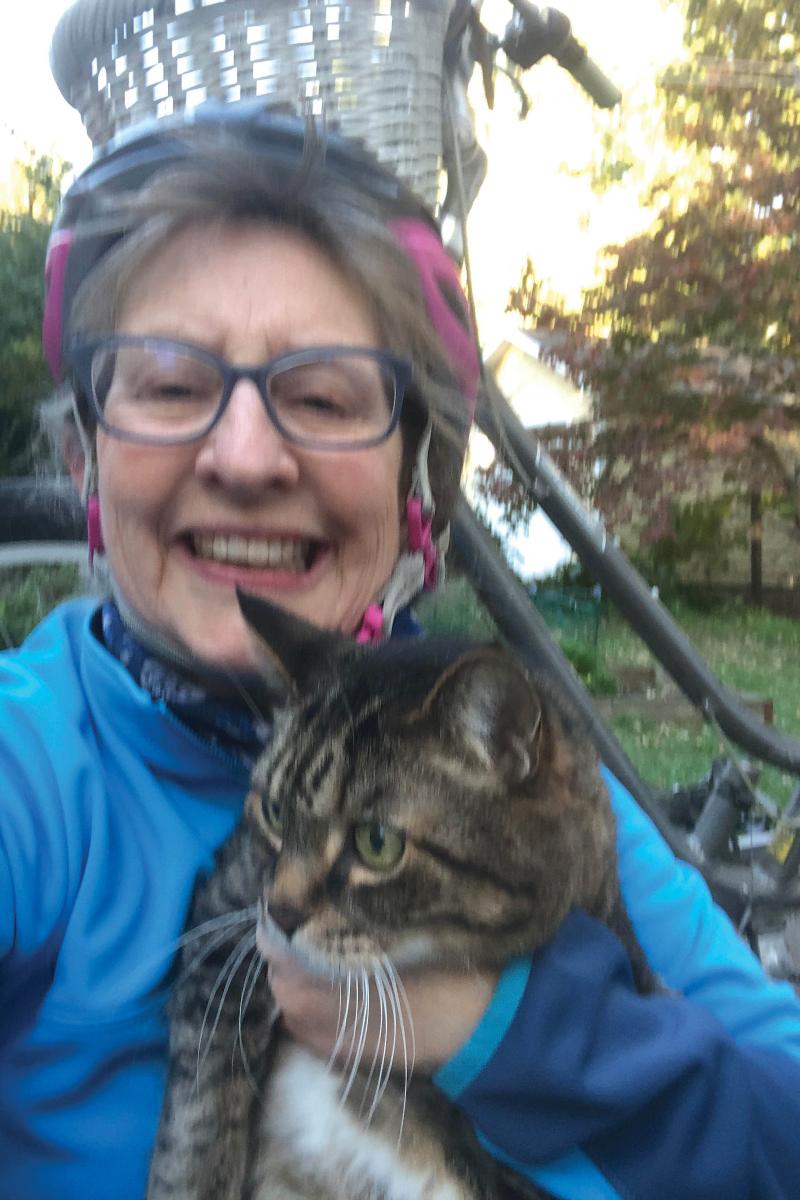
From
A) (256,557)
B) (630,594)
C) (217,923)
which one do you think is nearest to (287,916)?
(217,923)

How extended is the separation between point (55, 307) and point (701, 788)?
128 cm

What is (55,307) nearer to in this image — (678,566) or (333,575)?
(333,575)

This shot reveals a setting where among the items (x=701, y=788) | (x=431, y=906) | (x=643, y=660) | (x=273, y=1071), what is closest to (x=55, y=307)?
(x=431, y=906)

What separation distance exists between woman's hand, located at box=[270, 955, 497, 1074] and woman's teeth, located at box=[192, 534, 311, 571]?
1.14 feet

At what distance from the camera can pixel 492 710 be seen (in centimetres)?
66

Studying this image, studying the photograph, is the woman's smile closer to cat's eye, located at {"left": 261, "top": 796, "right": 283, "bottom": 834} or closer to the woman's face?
the woman's face

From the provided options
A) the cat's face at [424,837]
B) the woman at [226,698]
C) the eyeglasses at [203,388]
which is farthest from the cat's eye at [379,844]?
the eyeglasses at [203,388]

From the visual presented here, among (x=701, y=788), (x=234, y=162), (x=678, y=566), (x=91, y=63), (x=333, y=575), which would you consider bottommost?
(x=701, y=788)

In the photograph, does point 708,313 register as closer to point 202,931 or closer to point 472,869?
point 472,869

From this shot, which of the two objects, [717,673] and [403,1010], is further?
[717,673]

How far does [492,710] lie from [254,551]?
0.27 m

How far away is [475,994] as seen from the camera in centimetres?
68

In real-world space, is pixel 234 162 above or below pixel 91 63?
below

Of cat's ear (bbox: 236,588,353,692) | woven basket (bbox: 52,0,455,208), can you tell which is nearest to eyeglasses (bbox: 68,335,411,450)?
cat's ear (bbox: 236,588,353,692)
